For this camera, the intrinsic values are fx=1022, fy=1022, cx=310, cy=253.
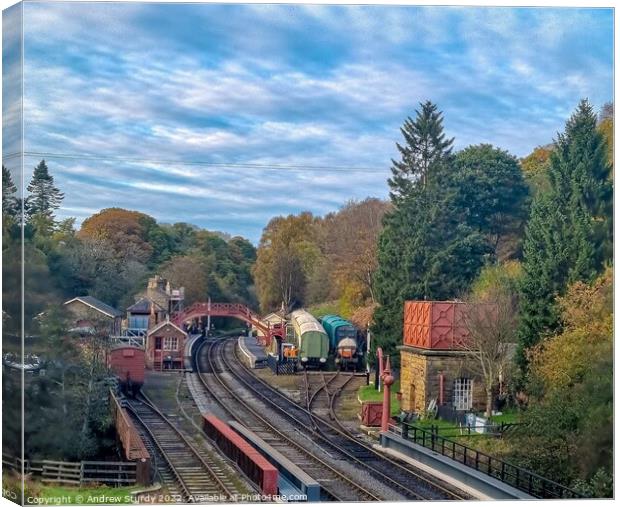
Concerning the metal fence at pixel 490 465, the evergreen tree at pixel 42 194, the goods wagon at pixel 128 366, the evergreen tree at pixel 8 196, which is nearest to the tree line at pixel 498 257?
the metal fence at pixel 490 465

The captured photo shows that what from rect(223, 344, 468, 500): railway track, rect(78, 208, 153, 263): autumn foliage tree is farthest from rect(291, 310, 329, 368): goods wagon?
rect(78, 208, 153, 263): autumn foliage tree

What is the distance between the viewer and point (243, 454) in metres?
16.3

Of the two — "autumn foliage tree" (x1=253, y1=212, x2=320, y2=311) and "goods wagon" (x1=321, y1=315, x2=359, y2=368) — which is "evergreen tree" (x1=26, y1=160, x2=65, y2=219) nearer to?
"autumn foliage tree" (x1=253, y1=212, x2=320, y2=311)

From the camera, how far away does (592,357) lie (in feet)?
55.2

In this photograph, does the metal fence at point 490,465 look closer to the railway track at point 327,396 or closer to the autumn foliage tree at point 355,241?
the railway track at point 327,396

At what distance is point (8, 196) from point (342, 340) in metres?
6.05

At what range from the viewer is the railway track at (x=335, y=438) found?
1666 centimetres

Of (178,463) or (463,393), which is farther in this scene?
(463,393)

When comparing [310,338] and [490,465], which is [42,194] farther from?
[490,465]

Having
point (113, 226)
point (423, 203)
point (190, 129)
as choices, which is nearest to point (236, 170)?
point (190, 129)

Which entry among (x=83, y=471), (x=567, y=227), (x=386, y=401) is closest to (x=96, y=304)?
(x=83, y=471)

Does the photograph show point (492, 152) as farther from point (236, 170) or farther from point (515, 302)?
point (236, 170)

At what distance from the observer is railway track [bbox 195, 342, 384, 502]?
16.5 metres

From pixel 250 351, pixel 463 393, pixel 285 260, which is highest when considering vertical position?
pixel 285 260
